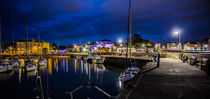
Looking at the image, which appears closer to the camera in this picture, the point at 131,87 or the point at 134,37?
the point at 131,87

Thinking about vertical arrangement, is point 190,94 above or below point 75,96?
above

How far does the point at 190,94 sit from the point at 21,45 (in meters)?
172

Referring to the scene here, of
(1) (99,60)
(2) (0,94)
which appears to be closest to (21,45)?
(1) (99,60)

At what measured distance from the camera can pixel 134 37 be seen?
8888cm

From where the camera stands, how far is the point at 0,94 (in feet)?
58.2

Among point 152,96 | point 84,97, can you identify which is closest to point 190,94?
Answer: point 152,96

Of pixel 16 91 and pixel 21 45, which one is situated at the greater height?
pixel 21 45

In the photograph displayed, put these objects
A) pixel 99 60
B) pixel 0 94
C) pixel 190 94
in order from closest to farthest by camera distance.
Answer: pixel 190 94 → pixel 0 94 → pixel 99 60

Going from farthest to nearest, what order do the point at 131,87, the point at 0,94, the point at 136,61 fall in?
the point at 136,61
the point at 0,94
the point at 131,87

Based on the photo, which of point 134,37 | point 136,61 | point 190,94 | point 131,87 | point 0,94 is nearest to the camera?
point 190,94

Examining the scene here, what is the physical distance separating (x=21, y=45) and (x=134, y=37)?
134 m

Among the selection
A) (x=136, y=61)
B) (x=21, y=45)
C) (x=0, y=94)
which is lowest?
(x=0, y=94)

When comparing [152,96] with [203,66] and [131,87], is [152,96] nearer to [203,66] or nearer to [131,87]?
[131,87]

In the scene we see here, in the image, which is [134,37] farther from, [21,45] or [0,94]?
[21,45]
